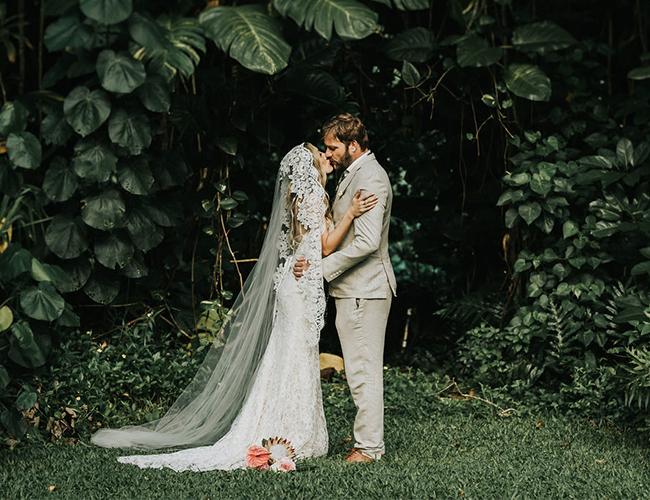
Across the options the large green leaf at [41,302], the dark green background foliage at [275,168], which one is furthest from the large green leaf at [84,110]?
the large green leaf at [41,302]

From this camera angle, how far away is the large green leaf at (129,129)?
4652 millimetres

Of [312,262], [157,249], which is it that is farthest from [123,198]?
[312,262]

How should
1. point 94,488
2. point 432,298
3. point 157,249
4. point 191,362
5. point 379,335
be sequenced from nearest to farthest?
point 94,488 → point 379,335 → point 191,362 → point 157,249 → point 432,298

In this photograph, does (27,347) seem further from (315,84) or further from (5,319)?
(315,84)

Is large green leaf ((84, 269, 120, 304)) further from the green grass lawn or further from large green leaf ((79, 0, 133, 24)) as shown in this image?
large green leaf ((79, 0, 133, 24))

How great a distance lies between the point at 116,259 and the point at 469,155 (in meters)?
3.21

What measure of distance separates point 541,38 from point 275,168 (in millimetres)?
2159

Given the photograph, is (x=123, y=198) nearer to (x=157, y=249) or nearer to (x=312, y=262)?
(x=157, y=249)

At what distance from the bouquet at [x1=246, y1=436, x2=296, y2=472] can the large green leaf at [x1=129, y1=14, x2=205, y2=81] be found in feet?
6.89

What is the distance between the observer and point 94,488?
388 centimetres

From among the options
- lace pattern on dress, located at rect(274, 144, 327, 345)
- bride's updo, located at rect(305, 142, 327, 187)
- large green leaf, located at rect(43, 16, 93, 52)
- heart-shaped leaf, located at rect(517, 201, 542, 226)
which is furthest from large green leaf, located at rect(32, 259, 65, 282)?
heart-shaped leaf, located at rect(517, 201, 542, 226)

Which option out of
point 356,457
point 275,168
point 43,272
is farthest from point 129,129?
point 356,457

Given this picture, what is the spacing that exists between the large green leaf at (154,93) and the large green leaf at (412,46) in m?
1.83

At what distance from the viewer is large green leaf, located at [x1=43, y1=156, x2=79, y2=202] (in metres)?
4.84
